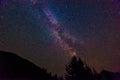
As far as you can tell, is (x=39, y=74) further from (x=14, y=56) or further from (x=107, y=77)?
(x=107, y=77)

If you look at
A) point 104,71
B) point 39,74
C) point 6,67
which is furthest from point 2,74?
point 104,71

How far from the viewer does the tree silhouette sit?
44022 mm

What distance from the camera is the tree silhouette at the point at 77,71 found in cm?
4402

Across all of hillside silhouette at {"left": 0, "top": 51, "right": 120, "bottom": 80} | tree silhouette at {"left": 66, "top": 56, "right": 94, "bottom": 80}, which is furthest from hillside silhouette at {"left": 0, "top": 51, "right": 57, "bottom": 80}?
tree silhouette at {"left": 66, "top": 56, "right": 94, "bottom": 80}

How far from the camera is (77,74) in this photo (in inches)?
1761

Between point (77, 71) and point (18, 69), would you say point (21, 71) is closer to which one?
point (18, 69)

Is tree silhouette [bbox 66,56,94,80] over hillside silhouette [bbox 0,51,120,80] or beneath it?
over

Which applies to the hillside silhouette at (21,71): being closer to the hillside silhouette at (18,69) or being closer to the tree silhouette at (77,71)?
the hillside silhouette at (18,69)

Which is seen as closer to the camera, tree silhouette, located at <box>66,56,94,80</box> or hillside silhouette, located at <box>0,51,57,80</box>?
hillside silhouette, located at <box>0,51,57,80</box>

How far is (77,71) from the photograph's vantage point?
153ft

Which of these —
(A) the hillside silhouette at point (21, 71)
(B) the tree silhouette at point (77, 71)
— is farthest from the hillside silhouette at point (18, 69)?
(B) the tree silhouette at point (77, 71)

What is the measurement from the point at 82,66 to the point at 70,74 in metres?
3.19

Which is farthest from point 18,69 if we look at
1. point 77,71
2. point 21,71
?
point 77,71

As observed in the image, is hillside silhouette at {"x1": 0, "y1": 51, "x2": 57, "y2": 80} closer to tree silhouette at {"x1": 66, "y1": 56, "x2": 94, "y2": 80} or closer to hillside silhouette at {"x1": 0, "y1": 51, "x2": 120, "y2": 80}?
hillside silhouette at {"x1": 0, "y1": 51, "x2": 120, "y2": 80}
